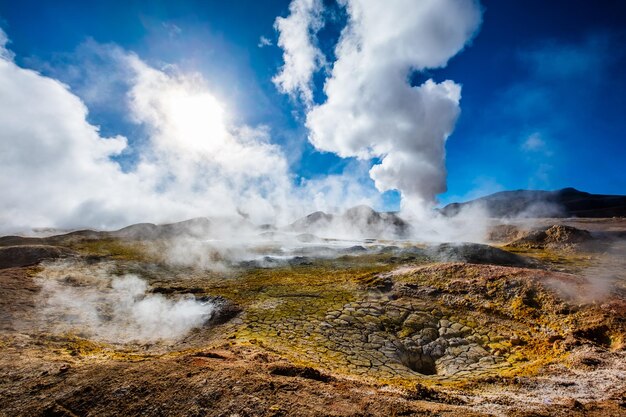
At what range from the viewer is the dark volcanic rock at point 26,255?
2220 cm

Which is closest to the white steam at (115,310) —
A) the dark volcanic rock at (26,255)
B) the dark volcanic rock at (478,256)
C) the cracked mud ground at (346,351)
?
the cracked mud ground at (346,351)

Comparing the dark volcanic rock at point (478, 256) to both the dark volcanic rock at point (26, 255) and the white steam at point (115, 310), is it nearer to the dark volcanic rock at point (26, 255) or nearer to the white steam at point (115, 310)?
the white steam at point (115, 310)

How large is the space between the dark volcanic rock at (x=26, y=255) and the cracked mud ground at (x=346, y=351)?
14.4ft

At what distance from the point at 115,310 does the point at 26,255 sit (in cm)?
1585

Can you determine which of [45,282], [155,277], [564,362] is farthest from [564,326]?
[45,282]

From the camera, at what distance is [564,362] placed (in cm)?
827

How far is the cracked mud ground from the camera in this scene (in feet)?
18.0

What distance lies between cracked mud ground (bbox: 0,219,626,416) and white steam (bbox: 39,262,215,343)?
1.17 feet

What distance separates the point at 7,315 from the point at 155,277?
965cm

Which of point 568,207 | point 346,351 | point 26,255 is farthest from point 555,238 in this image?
point 568,207

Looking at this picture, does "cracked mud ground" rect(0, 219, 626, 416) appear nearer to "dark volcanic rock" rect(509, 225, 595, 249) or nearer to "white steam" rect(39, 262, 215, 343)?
"white steam" rect(39, 262, 215, 343)

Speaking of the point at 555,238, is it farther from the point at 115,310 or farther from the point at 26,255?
the point at 26,255

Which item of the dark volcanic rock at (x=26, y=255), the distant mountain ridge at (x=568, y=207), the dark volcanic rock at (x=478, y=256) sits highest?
the distant mountain ridge at (x=568, y=207)

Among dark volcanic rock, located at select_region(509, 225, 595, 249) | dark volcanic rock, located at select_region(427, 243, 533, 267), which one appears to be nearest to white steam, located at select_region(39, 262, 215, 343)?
dark volcanic rock, located at select_region(427, 243, 533, 267)
